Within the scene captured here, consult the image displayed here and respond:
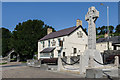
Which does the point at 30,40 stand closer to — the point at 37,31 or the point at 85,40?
the point at 37,31

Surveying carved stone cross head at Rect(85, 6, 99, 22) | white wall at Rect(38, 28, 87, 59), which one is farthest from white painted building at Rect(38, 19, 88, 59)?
carved stone cross head at Rect(85, 6, 99, 22)

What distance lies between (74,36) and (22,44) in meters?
15.7

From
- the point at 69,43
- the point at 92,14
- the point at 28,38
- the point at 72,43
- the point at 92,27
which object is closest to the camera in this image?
the point at 92,27

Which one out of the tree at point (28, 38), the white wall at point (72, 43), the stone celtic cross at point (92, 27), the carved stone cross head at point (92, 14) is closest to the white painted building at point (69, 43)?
the white wall at point (72, 43)

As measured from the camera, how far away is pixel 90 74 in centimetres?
841

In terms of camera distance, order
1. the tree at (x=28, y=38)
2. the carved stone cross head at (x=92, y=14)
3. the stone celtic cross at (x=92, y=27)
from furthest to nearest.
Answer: the tree at (x=28, y=38)
the carved stone cross head at (x=92, y=14)
the stone celtic cross at (x=92, y=27)

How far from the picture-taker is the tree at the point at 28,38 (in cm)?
3656

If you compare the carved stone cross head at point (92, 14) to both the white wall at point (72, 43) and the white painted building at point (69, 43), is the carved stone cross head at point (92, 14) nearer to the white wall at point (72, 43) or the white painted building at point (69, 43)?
the white painted building at point (69, 43)

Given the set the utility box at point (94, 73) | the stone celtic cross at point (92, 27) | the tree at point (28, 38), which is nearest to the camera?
the utility box at point (94, 73)

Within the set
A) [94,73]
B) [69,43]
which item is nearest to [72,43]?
[69,43]

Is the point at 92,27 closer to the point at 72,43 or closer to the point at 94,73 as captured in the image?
the point at 94,73

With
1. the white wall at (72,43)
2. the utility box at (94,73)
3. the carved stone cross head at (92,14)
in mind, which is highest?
the carved stone cross head at (92,14)

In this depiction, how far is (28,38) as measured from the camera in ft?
122

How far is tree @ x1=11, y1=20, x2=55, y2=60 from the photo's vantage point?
36.6 metres
